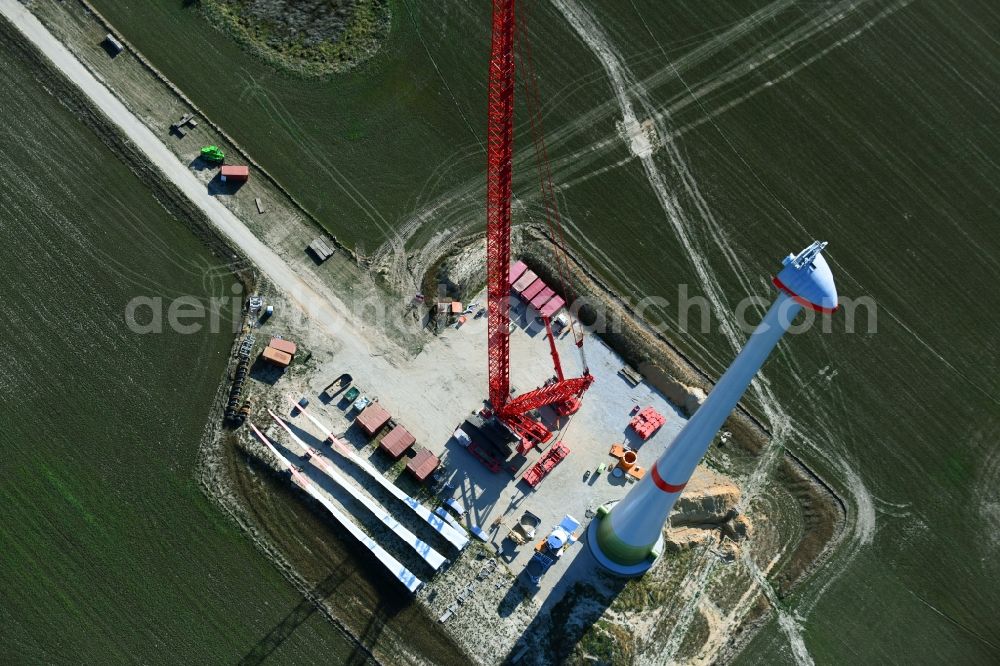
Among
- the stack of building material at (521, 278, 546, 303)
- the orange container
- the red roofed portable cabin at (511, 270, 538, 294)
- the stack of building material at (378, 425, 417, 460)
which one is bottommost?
the orange container

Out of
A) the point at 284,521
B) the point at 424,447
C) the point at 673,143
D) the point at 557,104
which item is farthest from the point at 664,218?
the point at 284,521

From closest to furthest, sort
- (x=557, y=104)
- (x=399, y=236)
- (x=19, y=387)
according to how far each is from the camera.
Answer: (x=19, y=387), (x=399, y=236), (x=557, y=104)

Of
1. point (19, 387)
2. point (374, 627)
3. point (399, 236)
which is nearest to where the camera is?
point (374, 627)

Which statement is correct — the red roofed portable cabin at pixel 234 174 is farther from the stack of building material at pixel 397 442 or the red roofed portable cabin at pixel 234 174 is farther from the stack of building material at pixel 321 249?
the stack of building material at pixel 397 442

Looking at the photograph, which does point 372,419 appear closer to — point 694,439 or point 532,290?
point 532,290

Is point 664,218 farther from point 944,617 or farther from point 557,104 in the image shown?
point 944,617

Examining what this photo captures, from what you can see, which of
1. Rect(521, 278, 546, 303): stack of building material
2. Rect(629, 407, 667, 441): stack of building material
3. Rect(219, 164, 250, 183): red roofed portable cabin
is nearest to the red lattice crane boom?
Rect(521, 278, 546, 303): stack of building material

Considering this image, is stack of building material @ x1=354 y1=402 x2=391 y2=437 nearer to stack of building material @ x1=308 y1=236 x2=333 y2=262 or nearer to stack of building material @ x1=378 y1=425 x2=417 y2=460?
stack of building material @ x1=378 y1=425 x2=417 y2=460
